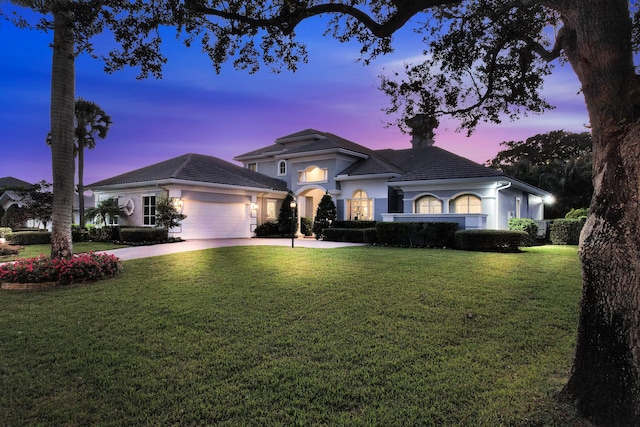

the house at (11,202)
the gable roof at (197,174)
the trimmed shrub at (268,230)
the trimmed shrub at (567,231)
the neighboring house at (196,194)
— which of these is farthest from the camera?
the house at (11,202)

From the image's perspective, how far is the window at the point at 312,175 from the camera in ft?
76.7

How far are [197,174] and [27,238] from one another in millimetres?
9445

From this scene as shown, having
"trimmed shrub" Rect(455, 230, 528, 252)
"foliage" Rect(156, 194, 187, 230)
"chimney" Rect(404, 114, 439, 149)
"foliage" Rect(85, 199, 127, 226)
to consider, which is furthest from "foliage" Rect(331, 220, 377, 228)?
"foliage" Rect(85, 199, 127, 226)

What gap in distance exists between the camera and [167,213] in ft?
57.8

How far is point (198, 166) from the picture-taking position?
21312mm

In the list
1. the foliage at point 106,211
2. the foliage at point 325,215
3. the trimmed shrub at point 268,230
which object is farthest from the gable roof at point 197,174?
the foliage at point 325,215

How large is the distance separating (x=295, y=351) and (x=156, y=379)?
1.56 m

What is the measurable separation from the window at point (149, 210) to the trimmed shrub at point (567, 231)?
868 inches

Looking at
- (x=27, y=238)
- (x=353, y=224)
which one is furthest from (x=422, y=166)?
(x=27, y=238)

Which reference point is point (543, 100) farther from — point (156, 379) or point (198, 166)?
point (198, 166)

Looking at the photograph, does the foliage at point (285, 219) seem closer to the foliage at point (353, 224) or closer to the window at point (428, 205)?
the foliage at point (353, 224)

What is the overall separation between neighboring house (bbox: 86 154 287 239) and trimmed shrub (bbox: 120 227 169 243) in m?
0.99

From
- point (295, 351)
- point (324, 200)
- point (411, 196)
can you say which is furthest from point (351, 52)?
point (324, 200)

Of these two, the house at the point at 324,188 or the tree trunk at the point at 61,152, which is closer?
the tree trunk at the point at 61,152
